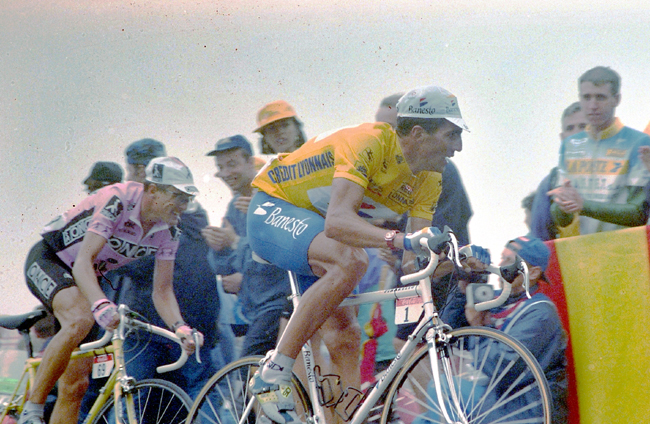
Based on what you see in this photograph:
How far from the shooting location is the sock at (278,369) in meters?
2.91

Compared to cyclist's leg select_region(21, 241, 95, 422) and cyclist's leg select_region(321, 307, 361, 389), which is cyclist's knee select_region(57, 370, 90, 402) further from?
cyclist's leg select_region(321, 307, 361, 389)

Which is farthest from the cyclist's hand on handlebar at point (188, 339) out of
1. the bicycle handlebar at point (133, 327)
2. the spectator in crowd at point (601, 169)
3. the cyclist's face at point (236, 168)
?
the spectator in crowd at point (601, 169)

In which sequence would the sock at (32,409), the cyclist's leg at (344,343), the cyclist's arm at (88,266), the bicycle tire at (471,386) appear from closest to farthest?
the bicycle tire at (471,386)
the cyclist's leg at (344,343)
the cyclist's arm at (88,266)
the sock at (32,409)

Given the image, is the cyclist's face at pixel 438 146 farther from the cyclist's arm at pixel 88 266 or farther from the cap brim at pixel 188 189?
the cyclist's arm at pixel 88 266

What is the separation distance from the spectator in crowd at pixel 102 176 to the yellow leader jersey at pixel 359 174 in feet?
7.41

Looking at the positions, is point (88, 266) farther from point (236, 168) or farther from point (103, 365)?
point (236, 168)

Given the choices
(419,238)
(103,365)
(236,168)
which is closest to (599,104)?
(419,238)

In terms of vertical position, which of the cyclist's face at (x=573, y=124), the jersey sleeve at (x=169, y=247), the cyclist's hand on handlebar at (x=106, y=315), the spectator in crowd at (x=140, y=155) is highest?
the spectator in crowd at (x=140, y=155)

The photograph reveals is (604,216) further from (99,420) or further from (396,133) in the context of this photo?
(99,420)

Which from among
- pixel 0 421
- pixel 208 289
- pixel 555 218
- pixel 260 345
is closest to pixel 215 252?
pixel 208 289

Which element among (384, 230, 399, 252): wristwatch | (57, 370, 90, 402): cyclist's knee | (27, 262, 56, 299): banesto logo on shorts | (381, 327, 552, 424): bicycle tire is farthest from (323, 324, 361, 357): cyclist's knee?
(27, 262, 56, 299): banesto logo on shorts

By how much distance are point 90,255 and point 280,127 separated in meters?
1.51

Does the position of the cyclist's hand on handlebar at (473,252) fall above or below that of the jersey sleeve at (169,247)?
below

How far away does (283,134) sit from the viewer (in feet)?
15.1
